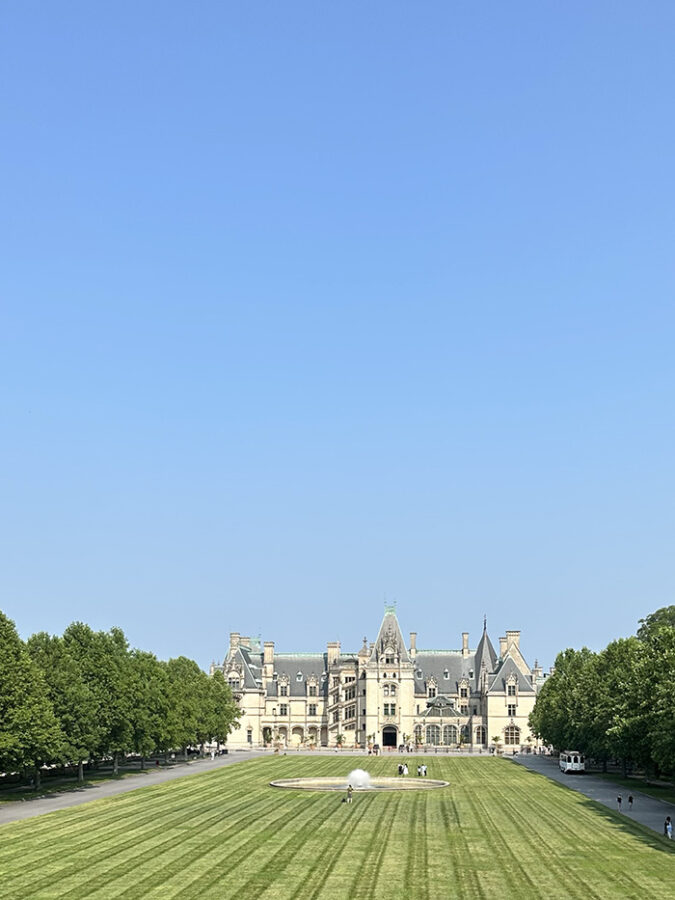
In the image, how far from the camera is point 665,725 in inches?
2482

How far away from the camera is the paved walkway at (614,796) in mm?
61688

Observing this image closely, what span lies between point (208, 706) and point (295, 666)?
5744 cm

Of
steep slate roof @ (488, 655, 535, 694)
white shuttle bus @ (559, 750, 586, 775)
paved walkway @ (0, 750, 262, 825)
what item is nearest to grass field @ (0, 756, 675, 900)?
paved walkway @ (0, 750, 262, 825)

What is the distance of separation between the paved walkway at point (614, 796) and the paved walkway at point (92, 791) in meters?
32.6

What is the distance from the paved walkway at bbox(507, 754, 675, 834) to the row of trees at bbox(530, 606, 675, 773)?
7.58 ft

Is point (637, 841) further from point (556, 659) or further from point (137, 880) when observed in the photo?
point (556, 659)

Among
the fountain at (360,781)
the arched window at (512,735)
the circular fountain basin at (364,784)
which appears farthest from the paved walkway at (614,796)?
the arched window at (512,735)

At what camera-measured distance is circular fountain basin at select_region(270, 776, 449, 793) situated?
80625 millimetres

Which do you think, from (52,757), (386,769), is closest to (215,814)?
(52,757)

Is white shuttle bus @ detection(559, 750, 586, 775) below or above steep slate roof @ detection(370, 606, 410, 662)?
below

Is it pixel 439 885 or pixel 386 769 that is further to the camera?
pixel 386 769

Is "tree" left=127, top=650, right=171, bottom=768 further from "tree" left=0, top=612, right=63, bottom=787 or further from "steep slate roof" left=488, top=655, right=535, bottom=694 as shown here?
"steep slate roof" left=488, top=655, right=535, bottom=694

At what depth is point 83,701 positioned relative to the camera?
7981 centimetres

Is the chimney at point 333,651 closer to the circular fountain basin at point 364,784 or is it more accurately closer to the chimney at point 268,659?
the chimney at point 268,659
